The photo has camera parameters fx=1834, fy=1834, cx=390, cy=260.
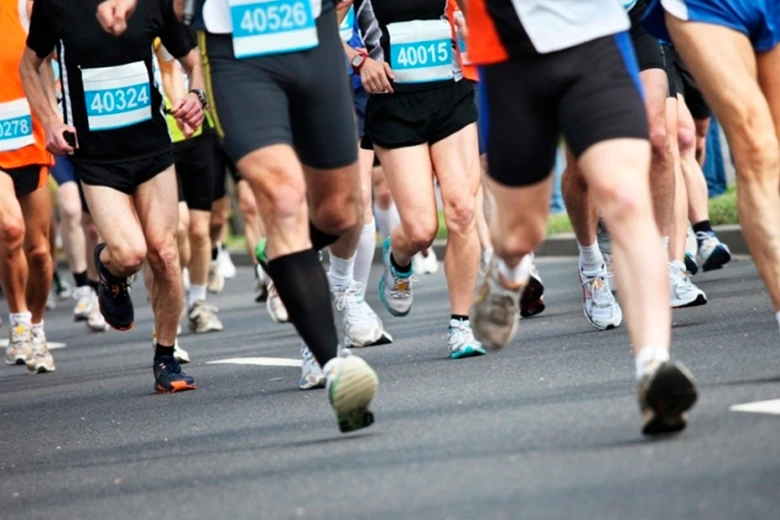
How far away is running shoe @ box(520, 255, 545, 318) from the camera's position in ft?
32.2

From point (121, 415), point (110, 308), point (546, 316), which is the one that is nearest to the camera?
point (121, 415)

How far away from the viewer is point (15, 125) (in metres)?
10.6

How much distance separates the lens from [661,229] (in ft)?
28.6

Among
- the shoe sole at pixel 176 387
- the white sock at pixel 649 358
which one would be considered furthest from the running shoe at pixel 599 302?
the white sock at pixel 649 358

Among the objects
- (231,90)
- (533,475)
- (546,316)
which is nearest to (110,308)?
(546,316)

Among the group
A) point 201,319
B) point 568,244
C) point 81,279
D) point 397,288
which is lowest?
point 568,244

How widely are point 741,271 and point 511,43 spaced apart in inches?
248

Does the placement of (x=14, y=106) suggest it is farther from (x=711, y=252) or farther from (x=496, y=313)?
(x=496, y=313)

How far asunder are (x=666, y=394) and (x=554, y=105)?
3.68 feet

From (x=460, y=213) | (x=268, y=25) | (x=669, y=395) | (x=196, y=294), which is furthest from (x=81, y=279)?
(x=669, y=395)

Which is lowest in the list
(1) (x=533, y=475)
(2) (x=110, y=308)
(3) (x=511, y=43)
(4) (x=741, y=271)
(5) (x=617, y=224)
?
(4) (x=741, y=271)

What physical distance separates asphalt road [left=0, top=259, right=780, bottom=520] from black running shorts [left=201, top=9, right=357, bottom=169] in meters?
0.96

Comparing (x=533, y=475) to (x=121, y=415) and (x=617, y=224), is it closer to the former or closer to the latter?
(x=617, y=224)

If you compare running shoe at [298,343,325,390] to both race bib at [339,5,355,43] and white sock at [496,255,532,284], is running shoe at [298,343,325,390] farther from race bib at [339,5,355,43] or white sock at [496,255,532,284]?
race bib at [339,5,355,43]
